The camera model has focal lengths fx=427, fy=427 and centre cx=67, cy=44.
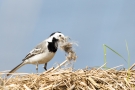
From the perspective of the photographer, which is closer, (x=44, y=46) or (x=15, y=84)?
(x=15, y=84)

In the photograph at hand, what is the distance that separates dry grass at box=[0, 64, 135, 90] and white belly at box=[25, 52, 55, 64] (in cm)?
433

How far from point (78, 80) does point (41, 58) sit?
494 centimetres

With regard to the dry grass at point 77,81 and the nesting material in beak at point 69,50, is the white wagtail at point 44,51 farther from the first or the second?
the dry grass at point 77,81

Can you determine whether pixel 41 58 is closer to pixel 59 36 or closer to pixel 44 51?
pixel 44 51

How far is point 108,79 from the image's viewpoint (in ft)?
15.6

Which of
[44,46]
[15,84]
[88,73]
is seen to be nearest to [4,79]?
[15,84]

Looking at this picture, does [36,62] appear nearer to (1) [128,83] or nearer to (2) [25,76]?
(2) [25,76]

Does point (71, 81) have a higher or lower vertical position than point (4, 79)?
lower

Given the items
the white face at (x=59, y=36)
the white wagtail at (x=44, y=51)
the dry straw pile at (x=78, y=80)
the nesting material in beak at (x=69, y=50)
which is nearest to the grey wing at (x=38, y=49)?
the white wagtail at (x=44, y=51)

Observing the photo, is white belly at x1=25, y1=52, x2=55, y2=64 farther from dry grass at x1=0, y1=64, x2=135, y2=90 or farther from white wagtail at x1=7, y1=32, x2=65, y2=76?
dry grass at x1=0, y1=64, x2=135, y2=90

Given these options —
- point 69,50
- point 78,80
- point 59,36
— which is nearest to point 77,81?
point 78,80

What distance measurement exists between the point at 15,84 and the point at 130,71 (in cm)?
137

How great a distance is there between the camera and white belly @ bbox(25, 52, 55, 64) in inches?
372

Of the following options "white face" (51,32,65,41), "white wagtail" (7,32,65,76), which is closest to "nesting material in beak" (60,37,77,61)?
"white face" (51,32,65,41)
